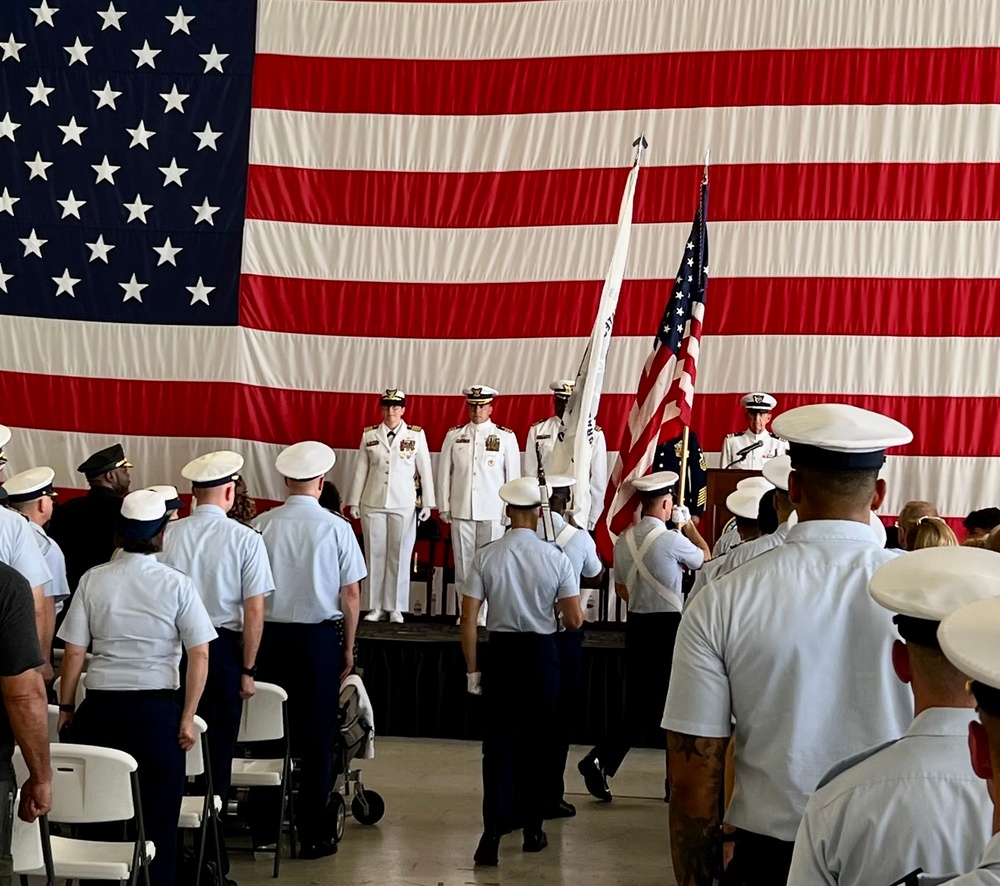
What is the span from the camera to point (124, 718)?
158 inches

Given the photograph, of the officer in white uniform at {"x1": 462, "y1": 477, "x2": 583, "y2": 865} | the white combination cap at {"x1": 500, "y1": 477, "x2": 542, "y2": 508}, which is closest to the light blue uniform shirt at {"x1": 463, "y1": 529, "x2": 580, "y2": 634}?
the officer in white uniform at {"x1": 462, "y1": 477, "x2": 583, "y2": 865}

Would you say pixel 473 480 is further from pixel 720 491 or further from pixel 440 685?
pixel 720 491

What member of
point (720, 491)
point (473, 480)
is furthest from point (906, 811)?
point (473, 480)

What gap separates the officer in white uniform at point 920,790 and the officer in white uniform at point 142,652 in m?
2.77

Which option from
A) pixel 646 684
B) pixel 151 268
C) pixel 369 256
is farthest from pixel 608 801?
pixel 151 268

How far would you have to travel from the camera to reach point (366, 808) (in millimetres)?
5941

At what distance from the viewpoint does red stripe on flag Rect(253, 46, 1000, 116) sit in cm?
962

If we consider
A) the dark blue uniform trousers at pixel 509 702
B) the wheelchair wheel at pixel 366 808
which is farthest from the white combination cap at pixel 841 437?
the wheelchair wheel at pixel 366 808

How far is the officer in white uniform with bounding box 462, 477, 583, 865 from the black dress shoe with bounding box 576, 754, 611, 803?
3.82ft

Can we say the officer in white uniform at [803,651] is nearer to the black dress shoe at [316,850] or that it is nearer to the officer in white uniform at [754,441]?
the black dress shoe at [316,850]

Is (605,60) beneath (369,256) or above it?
above

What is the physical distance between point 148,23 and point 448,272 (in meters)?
3.09

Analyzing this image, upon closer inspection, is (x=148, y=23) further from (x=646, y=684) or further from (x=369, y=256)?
(x=646, y=684)

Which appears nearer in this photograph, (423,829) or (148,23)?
(423,829)
